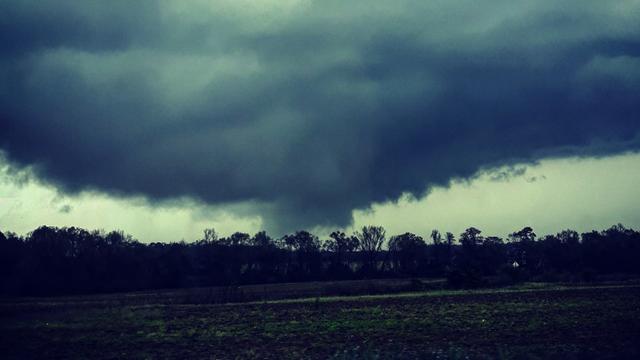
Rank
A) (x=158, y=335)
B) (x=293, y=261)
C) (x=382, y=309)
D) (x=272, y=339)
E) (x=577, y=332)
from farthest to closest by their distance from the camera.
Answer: (x=293, y=261) < (x=382, y=309) < (x=158, y=335) < (x=272, y=339) < (x=577, y=332)

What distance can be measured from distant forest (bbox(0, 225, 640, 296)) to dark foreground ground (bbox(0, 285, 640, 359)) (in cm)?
4190

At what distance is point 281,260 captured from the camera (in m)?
158

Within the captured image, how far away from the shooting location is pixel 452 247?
174625 mm

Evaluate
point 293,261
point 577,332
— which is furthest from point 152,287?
point 577,332

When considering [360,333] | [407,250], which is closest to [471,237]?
[407,250]

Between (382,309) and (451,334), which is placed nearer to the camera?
(451,334)

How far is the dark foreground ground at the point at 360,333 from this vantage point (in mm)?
24172

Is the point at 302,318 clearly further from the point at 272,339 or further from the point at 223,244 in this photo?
the point at 223,244

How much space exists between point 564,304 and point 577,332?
1788cm

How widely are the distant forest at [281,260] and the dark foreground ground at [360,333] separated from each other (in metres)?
41.9

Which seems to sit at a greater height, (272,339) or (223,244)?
(223,244)

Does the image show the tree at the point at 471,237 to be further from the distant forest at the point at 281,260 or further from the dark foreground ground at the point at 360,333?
the dark foreground ground at the point at 360,333

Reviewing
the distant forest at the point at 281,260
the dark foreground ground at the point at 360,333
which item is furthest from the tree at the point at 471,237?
the dark foreground ground at the point at 360,333

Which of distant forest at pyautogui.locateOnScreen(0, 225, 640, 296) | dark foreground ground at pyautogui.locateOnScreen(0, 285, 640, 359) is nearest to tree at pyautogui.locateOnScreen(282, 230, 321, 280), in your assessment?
distant forest at pyautogui.locateOnScreen(0, 225, 640, 296)
